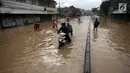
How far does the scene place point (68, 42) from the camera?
493 inches

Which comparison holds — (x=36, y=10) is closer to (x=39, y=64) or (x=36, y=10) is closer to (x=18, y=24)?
(x=18, y=24)

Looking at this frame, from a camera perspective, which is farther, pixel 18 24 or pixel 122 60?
pixel 18 24

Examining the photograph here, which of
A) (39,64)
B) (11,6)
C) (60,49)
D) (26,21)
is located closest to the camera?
(39,64)

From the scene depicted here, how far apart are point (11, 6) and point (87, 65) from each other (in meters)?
20.3

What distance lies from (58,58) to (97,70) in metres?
2.35

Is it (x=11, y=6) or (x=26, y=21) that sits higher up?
(x=11, y=6)

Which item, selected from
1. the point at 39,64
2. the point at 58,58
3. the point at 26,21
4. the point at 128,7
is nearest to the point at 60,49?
the point at 58,58

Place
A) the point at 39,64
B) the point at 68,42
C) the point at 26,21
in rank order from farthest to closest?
the point at 26,21, the point at 68,42, the point at 39,64

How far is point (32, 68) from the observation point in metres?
6.91

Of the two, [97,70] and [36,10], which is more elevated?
[36,10]

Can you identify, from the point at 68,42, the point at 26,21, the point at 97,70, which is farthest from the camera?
the point at 26,21

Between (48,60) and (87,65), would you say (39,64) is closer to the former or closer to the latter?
(48,60)

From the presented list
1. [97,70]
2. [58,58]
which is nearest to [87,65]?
[97,70]

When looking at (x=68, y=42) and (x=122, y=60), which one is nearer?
(x=122, y=60)
